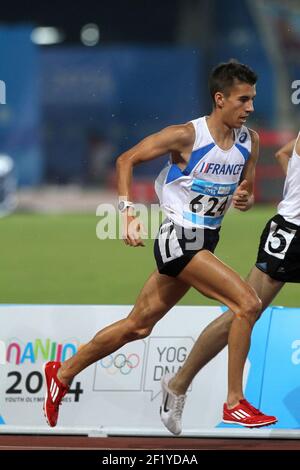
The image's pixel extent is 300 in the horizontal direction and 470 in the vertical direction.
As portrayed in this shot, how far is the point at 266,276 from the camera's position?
7.78 meters

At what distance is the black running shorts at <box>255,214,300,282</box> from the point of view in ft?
25.4

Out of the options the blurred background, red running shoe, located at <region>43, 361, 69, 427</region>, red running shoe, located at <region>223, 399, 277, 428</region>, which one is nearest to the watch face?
red running shoe, located at <region>43, 361, 69, 427</region>

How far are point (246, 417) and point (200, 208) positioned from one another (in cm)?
131

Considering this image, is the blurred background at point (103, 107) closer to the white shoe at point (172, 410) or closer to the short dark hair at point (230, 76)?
the white shoe at point (172, 410)

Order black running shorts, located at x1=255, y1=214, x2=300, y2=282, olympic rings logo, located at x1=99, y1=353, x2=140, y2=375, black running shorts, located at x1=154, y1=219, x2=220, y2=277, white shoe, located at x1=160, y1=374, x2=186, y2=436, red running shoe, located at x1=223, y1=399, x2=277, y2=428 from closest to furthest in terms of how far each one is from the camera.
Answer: red running shoe, located at x1=223, y1=399, x2=277, y2=428 < black running shorts, located at x1=154, y1=219, x2=220, y2=277 < white shoe, located at x1=160, y1=374, x2=186, y2=436 < black running shorts, located at x1=255, y1=214, x2=300, y2=282 < olympic rings logo, located at x1=99, y1=353, x2=140, y2=375

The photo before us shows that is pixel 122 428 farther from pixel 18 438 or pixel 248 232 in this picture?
pixel 248 232

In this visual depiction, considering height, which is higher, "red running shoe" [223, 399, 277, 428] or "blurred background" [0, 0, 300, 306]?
"blurred background" [0, 0, 300, 306]

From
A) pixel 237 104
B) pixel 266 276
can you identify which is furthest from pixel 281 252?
pixel 237 104

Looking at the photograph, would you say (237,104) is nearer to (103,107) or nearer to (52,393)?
(52,393)

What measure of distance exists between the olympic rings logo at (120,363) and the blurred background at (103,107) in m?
6.01

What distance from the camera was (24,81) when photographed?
2520 centimetres

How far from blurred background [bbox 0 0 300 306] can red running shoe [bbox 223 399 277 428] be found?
6.99 meters

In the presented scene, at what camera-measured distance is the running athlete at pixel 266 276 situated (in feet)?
25.2

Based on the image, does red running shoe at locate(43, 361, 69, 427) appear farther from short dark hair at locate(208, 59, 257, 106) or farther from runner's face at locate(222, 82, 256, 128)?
short dark hair at locate(208, 59, 257, 106)
